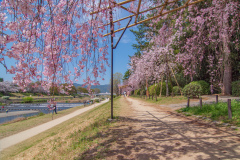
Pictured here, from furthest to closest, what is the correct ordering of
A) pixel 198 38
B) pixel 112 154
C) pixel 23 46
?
pixel 198 38 < pixel 112 154 < pixel 23 46

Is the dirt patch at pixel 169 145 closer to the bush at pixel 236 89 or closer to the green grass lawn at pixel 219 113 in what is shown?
the green grass lawn at pixel 219 113

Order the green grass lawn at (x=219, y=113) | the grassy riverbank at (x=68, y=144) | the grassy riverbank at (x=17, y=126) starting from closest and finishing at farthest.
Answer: the grassy riverbank at (x=68, y=144) → the green grass lawn at (x=219, y=113) → the grassy riverbank at (x=17, y=126)

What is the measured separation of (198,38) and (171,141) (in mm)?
6838

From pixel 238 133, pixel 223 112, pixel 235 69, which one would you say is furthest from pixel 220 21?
pixel 235 69

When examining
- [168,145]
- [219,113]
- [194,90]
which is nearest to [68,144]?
[168,145]

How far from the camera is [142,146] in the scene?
11.4 feet

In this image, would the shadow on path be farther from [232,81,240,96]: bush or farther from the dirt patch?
[232,81,240,96]: bush

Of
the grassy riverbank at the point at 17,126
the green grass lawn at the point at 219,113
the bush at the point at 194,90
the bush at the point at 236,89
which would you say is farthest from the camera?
the grassy riverbank at the point at 17,126

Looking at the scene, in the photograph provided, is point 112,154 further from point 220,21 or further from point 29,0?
point 220,21

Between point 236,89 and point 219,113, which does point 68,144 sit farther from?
point 236,89

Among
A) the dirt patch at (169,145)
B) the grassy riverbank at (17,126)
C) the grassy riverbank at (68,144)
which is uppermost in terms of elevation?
the dirt patch at (169,145)

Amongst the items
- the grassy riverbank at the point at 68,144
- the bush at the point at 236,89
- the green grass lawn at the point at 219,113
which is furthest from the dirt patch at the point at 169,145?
the bush at the point at 236,89

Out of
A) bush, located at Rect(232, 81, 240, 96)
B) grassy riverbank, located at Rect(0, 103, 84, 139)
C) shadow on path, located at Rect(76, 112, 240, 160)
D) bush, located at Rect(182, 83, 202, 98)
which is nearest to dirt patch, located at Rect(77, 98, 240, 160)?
shadow on path, located at Rect(76, 112, 240, 160)

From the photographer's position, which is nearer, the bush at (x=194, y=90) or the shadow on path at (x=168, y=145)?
the shadow on path at (x=168, y=145)
